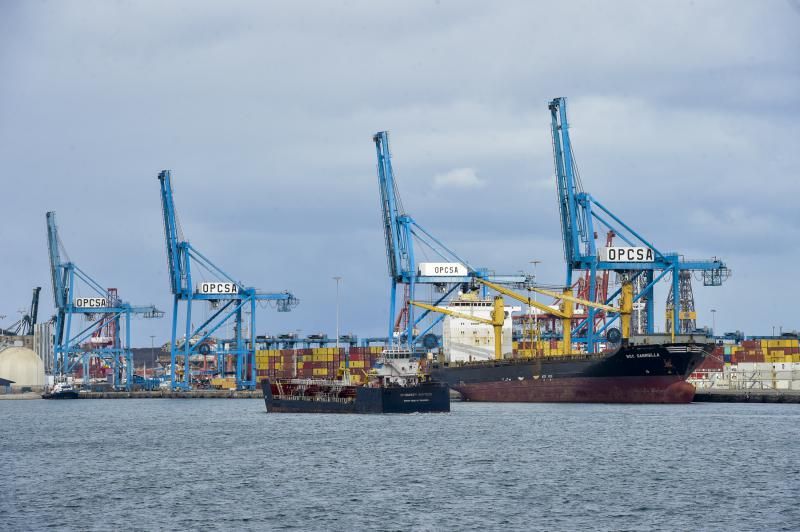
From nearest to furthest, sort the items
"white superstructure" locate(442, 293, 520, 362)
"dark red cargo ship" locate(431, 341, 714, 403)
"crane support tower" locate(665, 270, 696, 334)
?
"dark red cargo ship" locate(431, 341, 714, 403) < "white superstructure" locate(442, 293, 520, 362) < "crane support tower" locate(665, 270, 696, 334)

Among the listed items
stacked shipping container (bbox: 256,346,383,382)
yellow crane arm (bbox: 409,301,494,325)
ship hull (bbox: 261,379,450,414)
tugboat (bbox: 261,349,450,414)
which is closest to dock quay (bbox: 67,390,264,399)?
stacked shipping container (bbox: 256,346,383,382)

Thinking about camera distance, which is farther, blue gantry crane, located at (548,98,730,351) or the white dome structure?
the white dome structure

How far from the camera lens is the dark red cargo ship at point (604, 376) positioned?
94438 millimetres

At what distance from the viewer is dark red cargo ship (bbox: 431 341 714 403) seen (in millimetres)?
94438

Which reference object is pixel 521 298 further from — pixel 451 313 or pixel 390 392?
pixel 390 392

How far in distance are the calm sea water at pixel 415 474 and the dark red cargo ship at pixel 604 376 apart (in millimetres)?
12109

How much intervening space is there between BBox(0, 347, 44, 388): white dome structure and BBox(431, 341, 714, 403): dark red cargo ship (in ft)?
334

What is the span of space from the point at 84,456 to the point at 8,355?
440 ft

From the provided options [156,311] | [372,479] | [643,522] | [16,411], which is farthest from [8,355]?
[643,522]

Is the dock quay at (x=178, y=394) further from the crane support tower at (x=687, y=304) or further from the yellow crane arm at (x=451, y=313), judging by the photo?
the crane support tower at (x=687, y=304)

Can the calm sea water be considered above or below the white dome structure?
below

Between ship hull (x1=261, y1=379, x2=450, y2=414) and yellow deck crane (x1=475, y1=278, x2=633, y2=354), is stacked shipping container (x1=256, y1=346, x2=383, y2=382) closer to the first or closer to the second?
yellow deck crane (x1=475, y1=278, x2=633, y2=354)

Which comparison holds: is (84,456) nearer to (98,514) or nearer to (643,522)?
(98,514)

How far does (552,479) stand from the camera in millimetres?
49438
